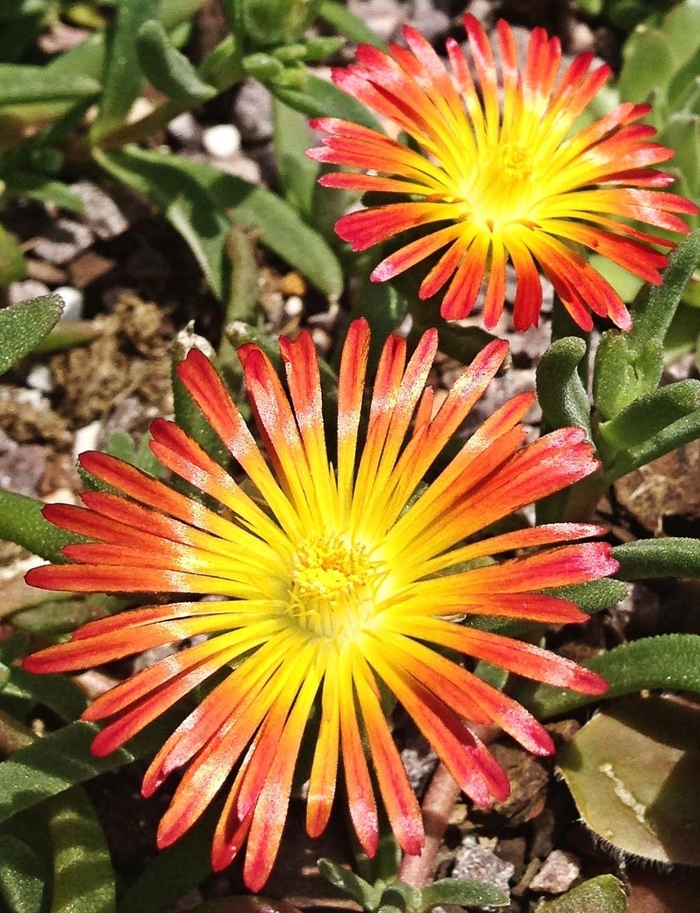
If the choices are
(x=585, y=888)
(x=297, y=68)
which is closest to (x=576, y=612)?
(x=585, y=888)

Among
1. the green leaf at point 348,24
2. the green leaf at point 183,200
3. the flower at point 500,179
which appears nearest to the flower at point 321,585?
the flower at point 500,179

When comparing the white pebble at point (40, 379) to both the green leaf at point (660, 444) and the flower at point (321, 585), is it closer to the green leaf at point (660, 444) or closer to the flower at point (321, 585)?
the flower at point (321, 585)

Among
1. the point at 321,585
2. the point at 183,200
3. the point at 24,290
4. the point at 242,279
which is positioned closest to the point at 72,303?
the point at 24,290

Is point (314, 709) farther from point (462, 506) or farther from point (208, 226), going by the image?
point (208, 226)

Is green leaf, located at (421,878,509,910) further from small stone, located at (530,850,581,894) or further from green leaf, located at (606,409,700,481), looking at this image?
green leaf, located at (606,409,700,481)

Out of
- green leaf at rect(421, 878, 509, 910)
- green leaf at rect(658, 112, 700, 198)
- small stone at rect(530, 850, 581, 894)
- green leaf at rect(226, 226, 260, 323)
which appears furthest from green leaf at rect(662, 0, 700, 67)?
green leaf at rect(421, 878, 509, 910)

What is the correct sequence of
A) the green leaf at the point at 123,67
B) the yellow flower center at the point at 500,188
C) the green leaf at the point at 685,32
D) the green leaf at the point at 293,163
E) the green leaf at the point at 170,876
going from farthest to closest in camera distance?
1. the green leaf at the point at 685,32
2. the green leaf at the point at 293,163
3. the green leaf at the point at 123,67
4. the yellow flower center at the point at 500,188
5. the green leaf at the point at 170,876
